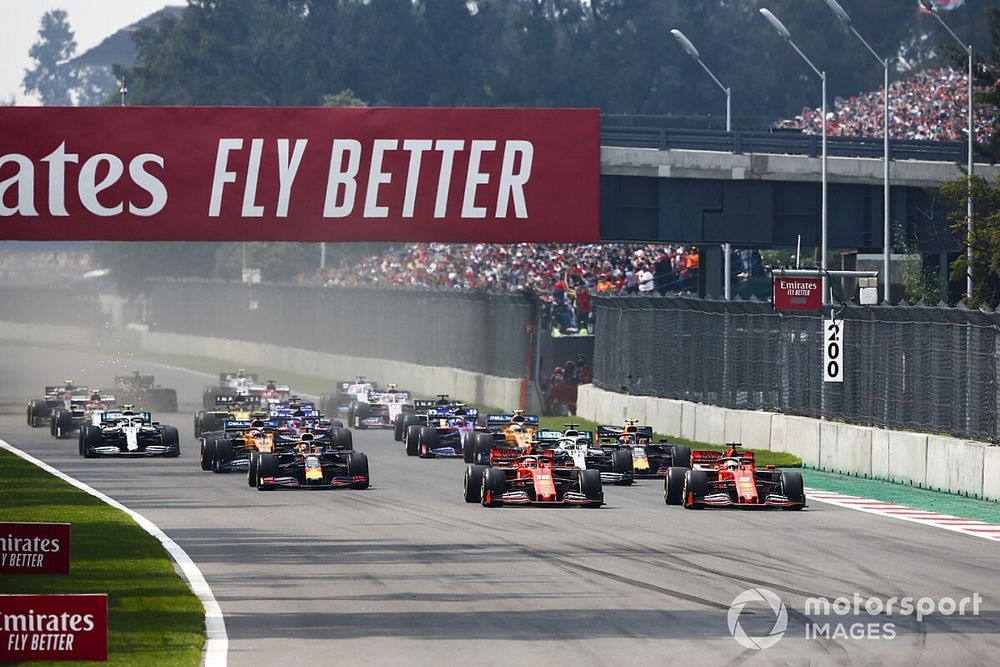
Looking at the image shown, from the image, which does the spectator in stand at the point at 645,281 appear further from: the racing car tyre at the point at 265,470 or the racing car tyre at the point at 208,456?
the racing car tyre at the point at 265,470

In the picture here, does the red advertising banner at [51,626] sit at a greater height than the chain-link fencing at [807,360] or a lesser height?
lesser

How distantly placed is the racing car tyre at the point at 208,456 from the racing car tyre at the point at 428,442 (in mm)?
4514

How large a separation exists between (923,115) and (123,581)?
56990mm

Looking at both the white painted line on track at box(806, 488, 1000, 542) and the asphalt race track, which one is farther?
the white painted line on track at box(806, 488, 1000, 542)

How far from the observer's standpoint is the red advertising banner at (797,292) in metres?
35.8

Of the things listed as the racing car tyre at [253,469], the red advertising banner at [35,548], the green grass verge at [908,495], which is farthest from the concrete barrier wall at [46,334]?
the red advertising banner at [35,548]

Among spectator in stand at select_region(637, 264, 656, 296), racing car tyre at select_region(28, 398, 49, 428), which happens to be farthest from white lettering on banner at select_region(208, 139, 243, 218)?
spectator in stand at select_region(637, 264, 656, 296)

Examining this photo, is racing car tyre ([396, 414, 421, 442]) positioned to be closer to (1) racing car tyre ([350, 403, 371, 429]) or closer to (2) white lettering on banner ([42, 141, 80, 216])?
(1) racing car tyre ([350, 403, 371, 429])

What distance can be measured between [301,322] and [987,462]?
49221mm

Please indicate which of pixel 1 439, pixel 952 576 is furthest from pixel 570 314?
pixel 952 576

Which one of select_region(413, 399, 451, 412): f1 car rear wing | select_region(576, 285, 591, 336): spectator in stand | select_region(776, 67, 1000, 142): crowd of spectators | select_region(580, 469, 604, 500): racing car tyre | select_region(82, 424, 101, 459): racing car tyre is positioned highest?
select_region(776, 67, 1000, 142): crowd of spectators

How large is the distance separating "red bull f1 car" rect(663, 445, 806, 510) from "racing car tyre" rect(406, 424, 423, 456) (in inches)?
406

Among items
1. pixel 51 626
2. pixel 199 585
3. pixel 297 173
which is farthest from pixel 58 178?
pixel 51 626

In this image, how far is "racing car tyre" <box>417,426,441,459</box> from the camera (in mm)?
35125
